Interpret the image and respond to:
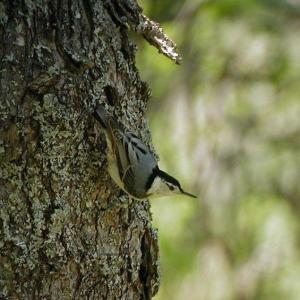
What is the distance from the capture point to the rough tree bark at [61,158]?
1.84 m

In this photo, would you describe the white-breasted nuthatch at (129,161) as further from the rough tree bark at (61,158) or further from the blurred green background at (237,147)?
the blurred green background at (237,147)

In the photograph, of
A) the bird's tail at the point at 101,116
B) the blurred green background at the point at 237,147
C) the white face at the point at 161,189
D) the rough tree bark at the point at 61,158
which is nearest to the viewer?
the rough tree bark at the point at 61,158

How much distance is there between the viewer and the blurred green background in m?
5.81

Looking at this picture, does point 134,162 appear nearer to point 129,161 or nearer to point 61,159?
point 129,161

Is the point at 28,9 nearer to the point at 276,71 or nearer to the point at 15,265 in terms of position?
the point at 15,265

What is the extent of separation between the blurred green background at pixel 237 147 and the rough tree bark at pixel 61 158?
3608mm

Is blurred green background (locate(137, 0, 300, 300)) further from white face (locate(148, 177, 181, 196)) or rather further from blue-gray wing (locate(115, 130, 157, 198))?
blue-gray wing (locate(115, 130, 157, 198))

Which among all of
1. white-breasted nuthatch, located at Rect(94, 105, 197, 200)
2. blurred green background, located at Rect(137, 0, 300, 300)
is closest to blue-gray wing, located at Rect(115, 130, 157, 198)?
white-breasted nuthatch, located at Rect(94, 105, 197, 200)

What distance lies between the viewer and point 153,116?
6.05m

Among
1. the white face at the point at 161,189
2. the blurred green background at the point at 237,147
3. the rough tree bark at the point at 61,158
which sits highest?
the blurred green background at the point at 237,147

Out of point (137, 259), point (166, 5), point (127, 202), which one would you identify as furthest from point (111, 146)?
point (166, 5)

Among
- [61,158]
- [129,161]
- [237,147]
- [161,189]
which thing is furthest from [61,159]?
[237,147]

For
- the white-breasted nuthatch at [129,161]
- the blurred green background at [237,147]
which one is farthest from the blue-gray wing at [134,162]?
the blurred green background at [237,147]

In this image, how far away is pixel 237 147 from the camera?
6.20m
